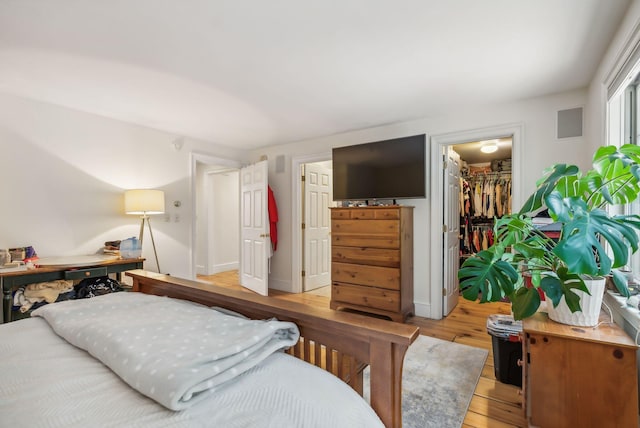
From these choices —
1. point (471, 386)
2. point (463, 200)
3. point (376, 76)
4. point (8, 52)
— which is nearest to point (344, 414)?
point (471, 386)

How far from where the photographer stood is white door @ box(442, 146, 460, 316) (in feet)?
11.0

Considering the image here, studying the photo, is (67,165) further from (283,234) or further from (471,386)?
(471,386)

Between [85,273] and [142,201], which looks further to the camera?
[142,201]

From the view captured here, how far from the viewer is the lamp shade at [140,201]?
3162 millimetres

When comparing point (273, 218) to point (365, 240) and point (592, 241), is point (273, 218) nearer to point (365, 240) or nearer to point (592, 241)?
point (365, 240)

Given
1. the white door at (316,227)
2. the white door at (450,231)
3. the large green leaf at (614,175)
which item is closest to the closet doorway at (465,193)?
the white door at (450,231)

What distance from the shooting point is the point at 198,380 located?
0.75 meters

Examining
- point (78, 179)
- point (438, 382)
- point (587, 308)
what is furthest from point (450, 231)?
point (78, 179)

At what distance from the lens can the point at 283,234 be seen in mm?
4586

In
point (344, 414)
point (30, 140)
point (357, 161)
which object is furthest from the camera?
point (357, 161)

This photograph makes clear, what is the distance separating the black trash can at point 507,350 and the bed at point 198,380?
143 centimetres

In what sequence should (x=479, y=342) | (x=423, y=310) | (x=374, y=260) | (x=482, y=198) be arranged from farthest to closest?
(x=482, y=198) < (x=423, y=310) < (x=374, y=260) < (x=479, y=342)

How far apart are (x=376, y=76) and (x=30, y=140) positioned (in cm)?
318

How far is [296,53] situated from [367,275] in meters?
2.23
